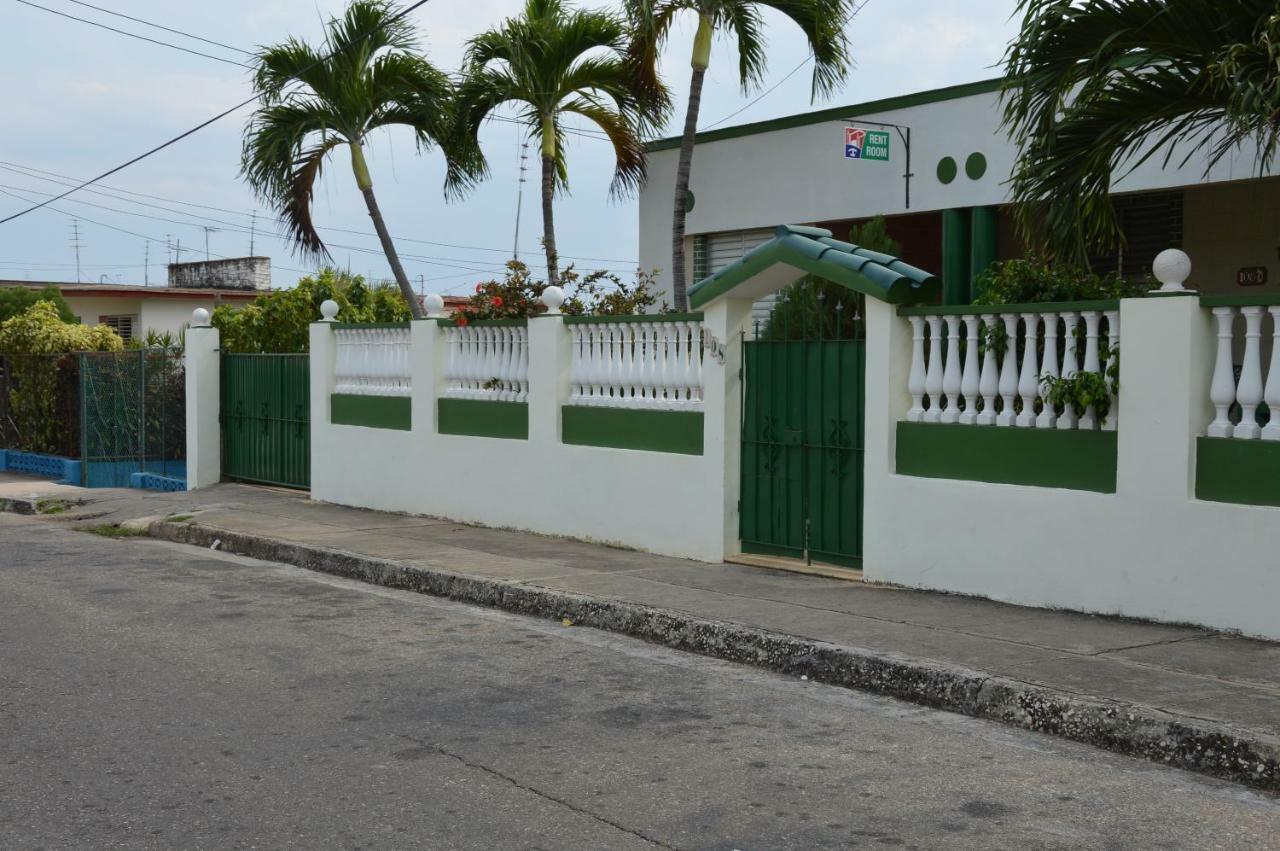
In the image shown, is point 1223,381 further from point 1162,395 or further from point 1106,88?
point 1106,88

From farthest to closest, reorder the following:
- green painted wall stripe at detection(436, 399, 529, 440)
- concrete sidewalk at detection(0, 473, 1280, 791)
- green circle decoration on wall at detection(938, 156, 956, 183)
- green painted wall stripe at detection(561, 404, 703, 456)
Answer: green circle decoration on wall at detection(938, 156, 956, 183), green painted wall stripe at detection(436, 399, 529, 440), green painted wall stripe at detection(561, 404, 703, 456), concrete sidewalk at detection(0, 473, 1280, 791)

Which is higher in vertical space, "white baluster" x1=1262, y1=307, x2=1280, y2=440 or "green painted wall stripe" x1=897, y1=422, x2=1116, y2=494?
"white baluster" x1=1262, y1=307, x2=1280, y2=440

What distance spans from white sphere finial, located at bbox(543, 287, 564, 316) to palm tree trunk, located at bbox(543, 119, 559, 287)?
4938 millimetres

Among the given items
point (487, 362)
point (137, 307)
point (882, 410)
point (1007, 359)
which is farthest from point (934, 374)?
point (137, 307)

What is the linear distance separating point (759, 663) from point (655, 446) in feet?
12.1

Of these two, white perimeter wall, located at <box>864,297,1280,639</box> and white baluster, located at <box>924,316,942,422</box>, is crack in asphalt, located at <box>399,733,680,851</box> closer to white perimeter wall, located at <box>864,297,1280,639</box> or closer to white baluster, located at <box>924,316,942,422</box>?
white perimeter wall, located at <box>864,297,1280,639</box>

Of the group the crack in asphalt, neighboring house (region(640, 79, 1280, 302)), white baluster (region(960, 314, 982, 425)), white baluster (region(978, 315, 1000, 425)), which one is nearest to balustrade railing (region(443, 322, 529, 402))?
neighboring house (region(640, 79, 1280, 302))

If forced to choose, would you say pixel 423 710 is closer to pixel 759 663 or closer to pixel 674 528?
pixel 759 663

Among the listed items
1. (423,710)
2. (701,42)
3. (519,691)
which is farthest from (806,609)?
(701,42)

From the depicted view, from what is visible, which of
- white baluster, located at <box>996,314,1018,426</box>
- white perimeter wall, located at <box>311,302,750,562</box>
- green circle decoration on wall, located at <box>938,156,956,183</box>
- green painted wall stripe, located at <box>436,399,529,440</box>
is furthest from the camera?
green circle decoration on wall, located at <box>938,156,956,183</box>

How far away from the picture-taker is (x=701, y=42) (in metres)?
16.3

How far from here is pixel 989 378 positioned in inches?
359

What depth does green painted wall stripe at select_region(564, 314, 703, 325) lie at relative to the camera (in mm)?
11185

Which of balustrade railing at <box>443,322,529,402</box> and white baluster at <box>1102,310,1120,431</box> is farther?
balustrade railing at <box>443,322,529,402</box>
